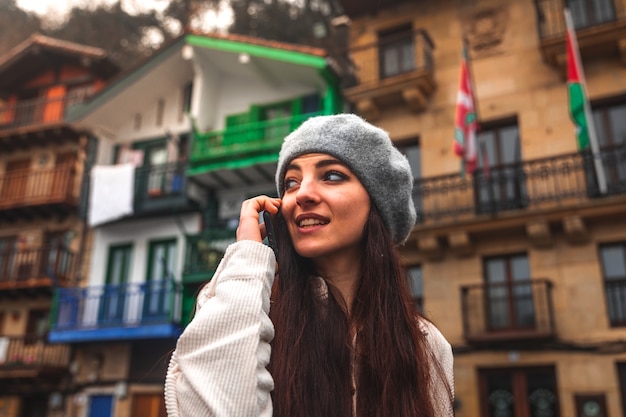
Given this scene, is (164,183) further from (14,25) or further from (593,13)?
(14,25)

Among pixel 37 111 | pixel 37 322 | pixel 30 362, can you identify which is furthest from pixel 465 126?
pixel 37 111

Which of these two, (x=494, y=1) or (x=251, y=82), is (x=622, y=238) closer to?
(x=494, y=1)

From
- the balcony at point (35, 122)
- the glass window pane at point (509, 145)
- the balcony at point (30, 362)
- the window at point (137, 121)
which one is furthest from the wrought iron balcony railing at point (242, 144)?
the balcony at point (30, 362)

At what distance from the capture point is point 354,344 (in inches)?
78.5

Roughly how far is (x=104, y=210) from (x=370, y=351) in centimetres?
1594

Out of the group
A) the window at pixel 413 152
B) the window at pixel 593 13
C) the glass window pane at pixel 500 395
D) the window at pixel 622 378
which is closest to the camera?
the window at pixel 622 378

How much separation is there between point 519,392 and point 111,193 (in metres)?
11.7

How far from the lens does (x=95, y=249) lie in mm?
17484

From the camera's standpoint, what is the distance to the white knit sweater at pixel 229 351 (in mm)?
1550

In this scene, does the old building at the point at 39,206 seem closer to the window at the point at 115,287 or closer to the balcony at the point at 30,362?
the balcony at the point at 30,362

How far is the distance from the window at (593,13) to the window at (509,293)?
565cm

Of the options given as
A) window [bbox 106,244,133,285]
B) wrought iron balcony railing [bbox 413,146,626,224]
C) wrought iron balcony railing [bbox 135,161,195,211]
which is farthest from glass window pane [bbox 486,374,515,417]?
window [bbox 106,244,133,285]

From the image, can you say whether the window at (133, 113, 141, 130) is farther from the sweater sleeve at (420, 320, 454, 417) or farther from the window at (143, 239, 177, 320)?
the sweater sleeve at (420, 320, 454, 417)

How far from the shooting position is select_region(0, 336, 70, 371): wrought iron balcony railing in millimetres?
16203
